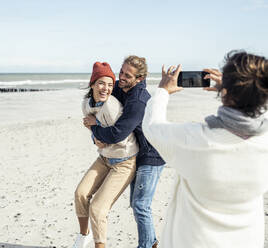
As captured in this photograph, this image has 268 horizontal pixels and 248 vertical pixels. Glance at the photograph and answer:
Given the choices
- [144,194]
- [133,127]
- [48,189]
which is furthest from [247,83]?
[48,189]

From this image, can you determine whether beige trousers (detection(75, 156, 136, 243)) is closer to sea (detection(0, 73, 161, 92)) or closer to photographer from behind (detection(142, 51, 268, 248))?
photographer from behind (detection(142, 51, 268, 248))

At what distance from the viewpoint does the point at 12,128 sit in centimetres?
1141

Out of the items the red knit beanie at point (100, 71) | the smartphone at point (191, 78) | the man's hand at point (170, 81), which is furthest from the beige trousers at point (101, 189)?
the man's hand at point (170, 81)

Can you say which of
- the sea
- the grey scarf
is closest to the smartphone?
the grey scarf

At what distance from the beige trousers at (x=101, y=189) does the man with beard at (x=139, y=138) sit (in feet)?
0.42

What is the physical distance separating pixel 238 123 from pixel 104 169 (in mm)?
2005

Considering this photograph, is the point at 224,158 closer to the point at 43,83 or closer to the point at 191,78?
the point at 191,78

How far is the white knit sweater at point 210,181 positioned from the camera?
1.69m

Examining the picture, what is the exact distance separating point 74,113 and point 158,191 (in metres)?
10.2

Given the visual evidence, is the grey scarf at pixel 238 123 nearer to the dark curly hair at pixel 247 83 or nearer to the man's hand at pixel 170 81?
the dark curly hair at pixel 247 83

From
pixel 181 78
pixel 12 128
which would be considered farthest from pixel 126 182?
pixel 12 128

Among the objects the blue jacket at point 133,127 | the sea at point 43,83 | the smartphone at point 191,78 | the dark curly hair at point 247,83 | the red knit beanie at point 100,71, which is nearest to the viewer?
the dark curly hair at point 247,83

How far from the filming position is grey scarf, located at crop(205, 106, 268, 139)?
1.62 meters

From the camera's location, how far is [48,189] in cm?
588
